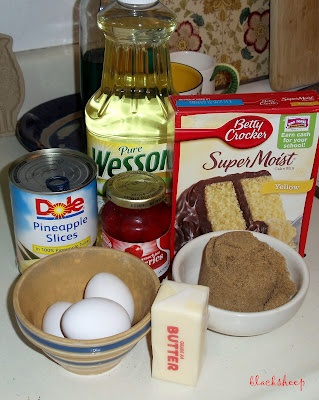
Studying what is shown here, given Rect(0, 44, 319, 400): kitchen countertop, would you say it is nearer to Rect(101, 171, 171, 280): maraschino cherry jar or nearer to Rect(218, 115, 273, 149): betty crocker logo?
Rect(101, 171, 171, 280): maraschino cherry jar

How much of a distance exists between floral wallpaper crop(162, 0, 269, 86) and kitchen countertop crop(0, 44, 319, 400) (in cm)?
71

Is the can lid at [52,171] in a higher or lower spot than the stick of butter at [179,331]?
higher

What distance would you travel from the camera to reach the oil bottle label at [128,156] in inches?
32.2

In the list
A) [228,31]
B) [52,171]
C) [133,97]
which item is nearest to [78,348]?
[52,171]

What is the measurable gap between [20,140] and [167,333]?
58 cm

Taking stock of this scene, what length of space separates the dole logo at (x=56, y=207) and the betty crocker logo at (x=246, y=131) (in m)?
0.20

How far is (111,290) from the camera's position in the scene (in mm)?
702

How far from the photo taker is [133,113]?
86 cm

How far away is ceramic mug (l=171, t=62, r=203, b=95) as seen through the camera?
3.39 feet

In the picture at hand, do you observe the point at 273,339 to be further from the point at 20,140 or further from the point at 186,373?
the point at 20,140

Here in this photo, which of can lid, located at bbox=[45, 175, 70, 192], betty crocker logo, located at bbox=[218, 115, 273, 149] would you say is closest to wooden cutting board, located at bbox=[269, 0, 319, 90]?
betty crocker logo, located at bbox=[218, 115, 273, 149]

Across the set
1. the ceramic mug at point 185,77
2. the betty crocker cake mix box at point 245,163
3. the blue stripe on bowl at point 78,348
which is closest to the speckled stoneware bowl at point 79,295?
the blue stripe on bowl at point 78,348

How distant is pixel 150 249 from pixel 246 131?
7.5 inches

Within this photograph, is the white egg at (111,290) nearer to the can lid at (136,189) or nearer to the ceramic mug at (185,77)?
the can lid at (136,189)
